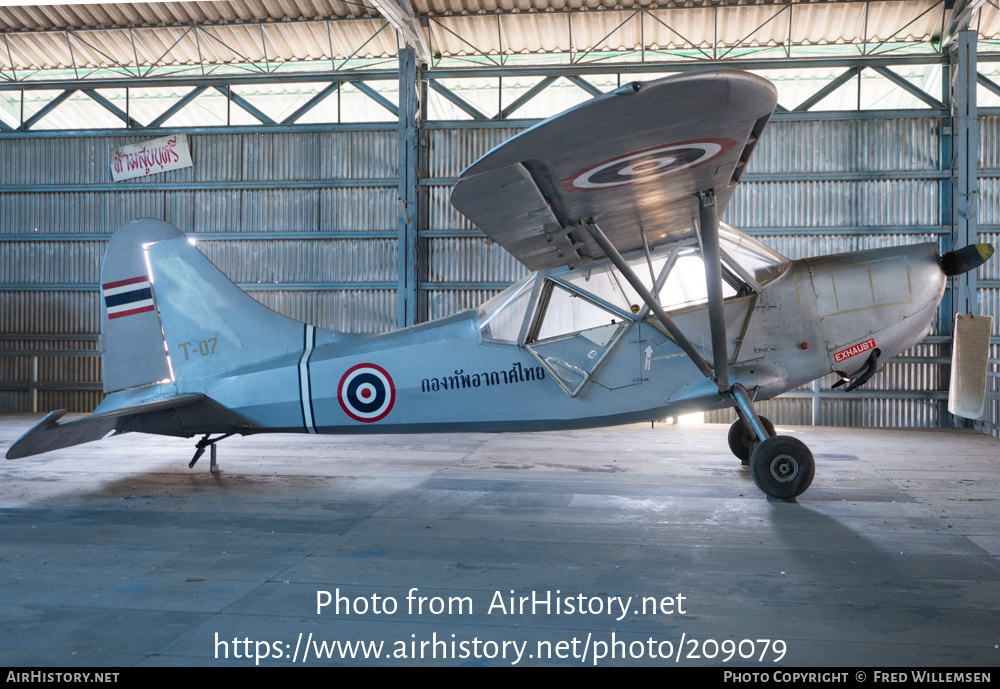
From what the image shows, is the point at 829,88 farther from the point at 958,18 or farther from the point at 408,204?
the point at 408,204

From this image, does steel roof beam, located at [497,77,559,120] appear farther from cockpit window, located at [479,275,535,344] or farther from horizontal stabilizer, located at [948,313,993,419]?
cockpit window, located at [479,275,535,344]

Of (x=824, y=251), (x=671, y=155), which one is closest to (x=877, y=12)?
(x=824, y=251)

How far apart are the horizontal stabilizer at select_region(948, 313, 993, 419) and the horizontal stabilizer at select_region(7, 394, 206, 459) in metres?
10.9

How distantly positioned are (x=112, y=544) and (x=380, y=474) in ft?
10.5

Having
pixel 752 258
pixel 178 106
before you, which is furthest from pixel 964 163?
pixel 178 106

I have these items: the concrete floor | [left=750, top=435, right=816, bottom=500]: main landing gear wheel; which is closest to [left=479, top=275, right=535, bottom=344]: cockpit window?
the concrete floor

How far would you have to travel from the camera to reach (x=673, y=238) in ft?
20.3

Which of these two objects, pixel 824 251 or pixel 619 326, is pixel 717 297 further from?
pixel 824 251

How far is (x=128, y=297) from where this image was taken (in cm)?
678

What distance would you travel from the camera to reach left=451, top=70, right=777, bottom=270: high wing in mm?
3895

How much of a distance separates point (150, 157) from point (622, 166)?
14509mm

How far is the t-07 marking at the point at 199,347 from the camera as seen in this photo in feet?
22.4

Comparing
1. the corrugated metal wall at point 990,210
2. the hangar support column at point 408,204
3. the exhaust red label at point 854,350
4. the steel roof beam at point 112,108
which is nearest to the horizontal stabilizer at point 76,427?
the exhaust red label at point 854,350

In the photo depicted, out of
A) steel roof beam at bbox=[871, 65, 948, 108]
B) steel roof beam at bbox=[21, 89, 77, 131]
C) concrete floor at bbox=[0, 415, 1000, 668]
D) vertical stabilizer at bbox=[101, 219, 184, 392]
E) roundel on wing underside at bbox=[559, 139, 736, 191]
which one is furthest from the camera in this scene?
steel roof beam at bbox=[21, 89, 77, 131]
